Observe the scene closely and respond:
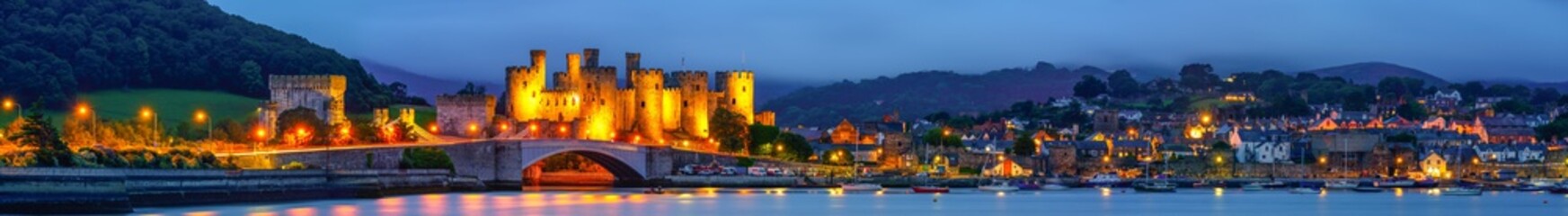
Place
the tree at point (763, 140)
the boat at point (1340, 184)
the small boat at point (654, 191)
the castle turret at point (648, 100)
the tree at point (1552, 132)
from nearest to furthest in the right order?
1. the small boat at point (654, 191)
2. the boat at point (1340, 184)
3. the castle turret at point (648, 100)
4. the tree at point (763, 140)
5. the tree at point (1552, 132)

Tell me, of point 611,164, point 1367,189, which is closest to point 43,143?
point 611,164

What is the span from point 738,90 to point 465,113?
14082 millimetres

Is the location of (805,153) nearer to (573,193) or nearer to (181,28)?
(573,193)

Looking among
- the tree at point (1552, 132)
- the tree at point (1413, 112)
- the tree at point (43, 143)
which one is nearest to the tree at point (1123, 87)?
the tree at point (1413, 112)

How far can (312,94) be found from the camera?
92.4 meters

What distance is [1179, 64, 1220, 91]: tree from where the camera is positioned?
185375 mm

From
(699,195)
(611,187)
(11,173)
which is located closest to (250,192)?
(11,173)

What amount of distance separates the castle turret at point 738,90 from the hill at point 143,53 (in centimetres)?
1636

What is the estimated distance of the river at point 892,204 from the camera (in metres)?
60.6

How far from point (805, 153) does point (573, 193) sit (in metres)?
24.7

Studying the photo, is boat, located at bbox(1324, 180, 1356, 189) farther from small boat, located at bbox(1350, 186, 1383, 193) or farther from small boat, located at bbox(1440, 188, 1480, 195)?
small boat, located at bbox(1440, 188, 1480, 195)

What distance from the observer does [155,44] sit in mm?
113125

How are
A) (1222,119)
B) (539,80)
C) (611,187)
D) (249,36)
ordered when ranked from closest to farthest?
1. (611,187)
2. (539,80)
3. (249,36)
4. (1222,119)

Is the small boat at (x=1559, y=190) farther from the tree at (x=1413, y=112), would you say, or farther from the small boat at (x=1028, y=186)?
the tree at (x=1413, y=112)
